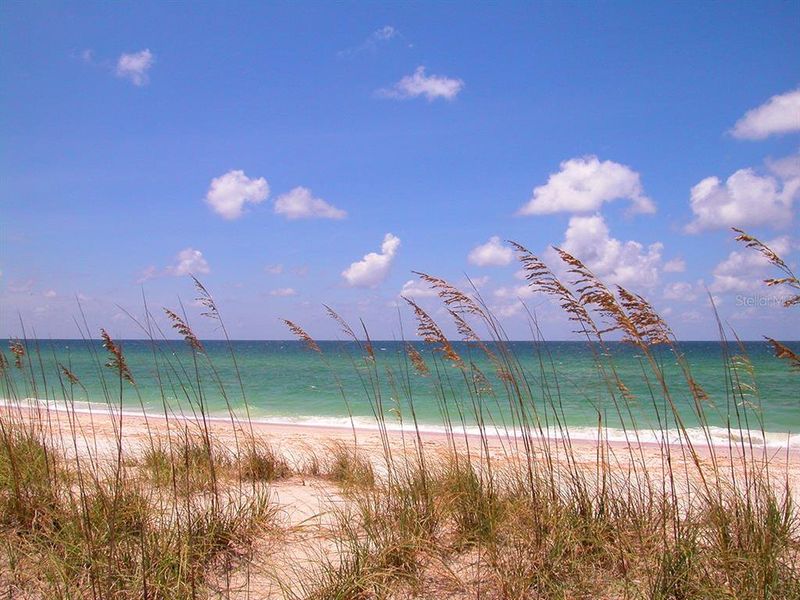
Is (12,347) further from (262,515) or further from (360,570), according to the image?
(360,570)

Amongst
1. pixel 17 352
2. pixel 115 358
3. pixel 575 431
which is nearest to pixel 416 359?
pixel 115 358

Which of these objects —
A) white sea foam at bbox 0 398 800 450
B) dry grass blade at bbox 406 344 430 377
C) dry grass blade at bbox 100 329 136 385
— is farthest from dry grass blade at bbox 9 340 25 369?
white sea foam at bbox 0 398 800 450

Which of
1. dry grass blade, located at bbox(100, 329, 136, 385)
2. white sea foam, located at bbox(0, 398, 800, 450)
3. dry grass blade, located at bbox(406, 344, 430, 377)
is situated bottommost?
white sea foam, located at bbox(0, 398, 800, 450)

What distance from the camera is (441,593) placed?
10.7 ft

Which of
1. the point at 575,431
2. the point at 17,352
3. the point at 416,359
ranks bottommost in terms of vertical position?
the point at 575,431

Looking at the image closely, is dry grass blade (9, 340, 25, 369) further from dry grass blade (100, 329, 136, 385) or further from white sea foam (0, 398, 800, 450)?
white sea foam (0, 398, 800, 450)

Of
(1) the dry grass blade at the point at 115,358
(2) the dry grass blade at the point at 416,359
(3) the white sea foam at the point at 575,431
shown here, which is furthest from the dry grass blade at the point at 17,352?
(3) the white sea foam at the point at 575,431

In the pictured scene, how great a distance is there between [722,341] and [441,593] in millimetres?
2392

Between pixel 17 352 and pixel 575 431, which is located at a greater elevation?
pixel 17 352

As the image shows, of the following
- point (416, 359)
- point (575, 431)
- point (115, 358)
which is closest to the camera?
point (115, 358)

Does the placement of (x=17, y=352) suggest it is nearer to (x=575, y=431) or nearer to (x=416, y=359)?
(x=416, y=359)

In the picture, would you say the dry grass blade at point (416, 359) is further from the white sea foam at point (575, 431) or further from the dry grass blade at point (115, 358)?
the white sea foam at point (575, 431)

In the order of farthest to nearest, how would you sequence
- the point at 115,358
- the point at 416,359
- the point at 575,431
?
the point at 575,431, the point at 416,359, the point at 115,358

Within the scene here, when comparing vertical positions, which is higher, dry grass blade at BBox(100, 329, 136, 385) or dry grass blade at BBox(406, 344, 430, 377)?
dry grass blade at BBox(100, 329, 136, 385)
